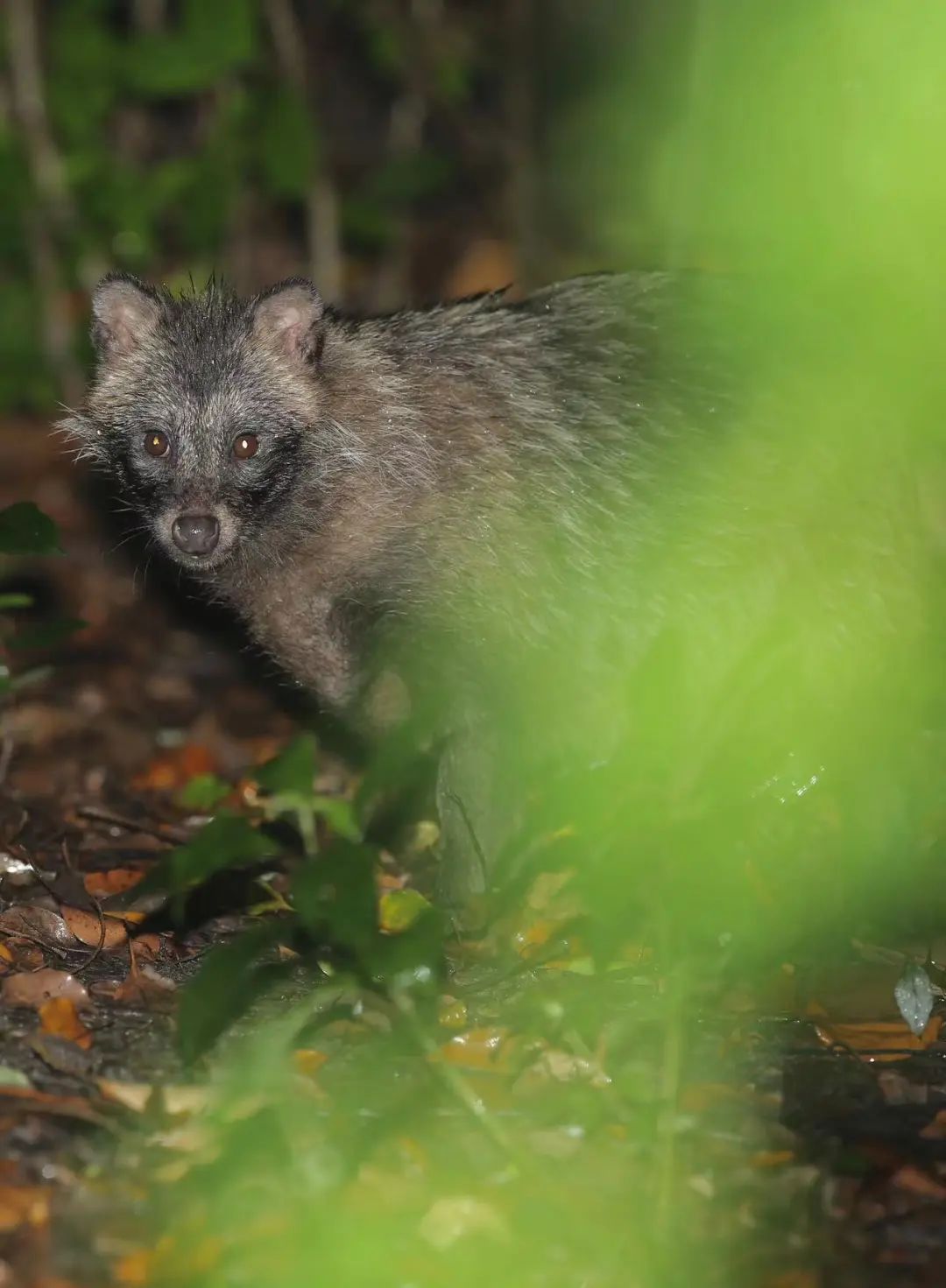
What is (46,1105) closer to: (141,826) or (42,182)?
(141,826)

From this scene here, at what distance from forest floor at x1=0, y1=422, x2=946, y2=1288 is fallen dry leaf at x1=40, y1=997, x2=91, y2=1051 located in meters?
0.01

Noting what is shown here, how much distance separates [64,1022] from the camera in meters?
5.71

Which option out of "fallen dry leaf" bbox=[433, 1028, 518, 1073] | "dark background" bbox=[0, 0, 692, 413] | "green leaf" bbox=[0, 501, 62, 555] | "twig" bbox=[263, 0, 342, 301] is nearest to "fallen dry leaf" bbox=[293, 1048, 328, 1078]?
"fallen dry leaf" bbox=[433, 1028, 518, 1073]

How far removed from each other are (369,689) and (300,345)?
1.62m

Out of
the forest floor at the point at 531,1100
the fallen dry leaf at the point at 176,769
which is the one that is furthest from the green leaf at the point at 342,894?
the fallen dry leaf at the point at 176,769

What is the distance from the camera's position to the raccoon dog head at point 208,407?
6914 mm

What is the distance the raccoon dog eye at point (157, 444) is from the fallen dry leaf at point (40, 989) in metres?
2.38

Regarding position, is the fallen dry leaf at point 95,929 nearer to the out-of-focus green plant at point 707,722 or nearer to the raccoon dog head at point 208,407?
the out-of-focus green plant at point 707,722

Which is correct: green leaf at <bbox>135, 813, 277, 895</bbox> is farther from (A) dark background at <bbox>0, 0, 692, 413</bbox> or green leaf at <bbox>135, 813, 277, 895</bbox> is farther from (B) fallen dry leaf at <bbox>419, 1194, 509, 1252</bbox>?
(A) dark background at <bbox>0, 0, 692, 413</bbox>

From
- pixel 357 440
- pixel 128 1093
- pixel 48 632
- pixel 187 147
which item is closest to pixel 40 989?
pixel 128 1093

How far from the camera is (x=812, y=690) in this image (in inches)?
261

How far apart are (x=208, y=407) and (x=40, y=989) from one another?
8.65 ft

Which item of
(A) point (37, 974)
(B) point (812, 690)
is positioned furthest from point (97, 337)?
(B) point (812, 690)

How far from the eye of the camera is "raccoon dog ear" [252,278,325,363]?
7.18 meters
